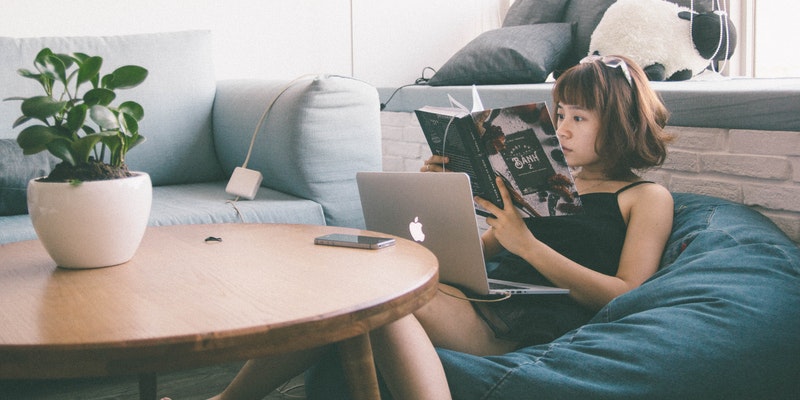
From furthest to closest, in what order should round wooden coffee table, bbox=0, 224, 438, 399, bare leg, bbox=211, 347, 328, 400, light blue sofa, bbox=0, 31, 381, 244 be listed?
light blue sofa, bbox=0, 31, 381, 244, bare leg, bbox=211, 347, 328, 400, round wooden coffee table, bbox=0, 224, 438, 399

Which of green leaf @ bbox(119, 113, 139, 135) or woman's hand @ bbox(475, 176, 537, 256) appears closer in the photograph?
green leaf @ bbox(119, 113, 139, 135)

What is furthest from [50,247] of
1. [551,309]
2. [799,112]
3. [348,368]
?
[799,112]

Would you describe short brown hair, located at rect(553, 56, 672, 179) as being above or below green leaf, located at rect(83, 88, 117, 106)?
below

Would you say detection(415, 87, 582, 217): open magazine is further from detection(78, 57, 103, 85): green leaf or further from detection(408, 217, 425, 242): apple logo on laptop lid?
detection(78, 57, 103, 85): green leaf

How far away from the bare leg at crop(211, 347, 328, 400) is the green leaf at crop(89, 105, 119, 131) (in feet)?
1.55

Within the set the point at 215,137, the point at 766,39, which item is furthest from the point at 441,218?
the point at 766,39

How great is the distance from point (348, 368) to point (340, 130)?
1.17 m

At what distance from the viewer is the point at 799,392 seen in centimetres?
94

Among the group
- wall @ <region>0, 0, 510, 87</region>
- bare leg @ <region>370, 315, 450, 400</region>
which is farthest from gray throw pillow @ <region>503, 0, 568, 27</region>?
bare leg @ <region>370, 315, 450, 400</region>

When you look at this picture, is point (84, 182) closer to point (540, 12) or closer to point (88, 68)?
point (88, 68)

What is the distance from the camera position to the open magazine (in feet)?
Result: 3.82

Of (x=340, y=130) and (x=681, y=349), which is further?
(x=340, y=130)

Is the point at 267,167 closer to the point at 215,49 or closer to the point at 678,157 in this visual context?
the point at 215,49

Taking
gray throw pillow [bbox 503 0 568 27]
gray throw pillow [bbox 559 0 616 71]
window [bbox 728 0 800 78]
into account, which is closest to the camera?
window [bbox 728 0 800 78]
